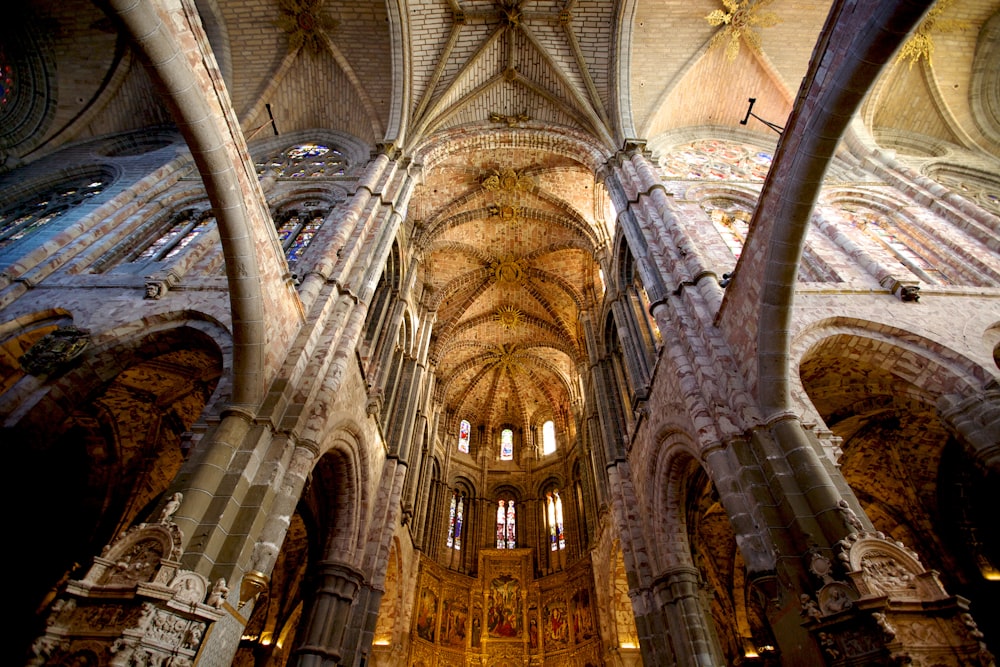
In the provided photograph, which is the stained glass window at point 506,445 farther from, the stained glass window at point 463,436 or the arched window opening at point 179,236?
the arched window opening at point 179,236

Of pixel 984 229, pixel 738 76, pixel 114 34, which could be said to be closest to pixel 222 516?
pixel 984 229

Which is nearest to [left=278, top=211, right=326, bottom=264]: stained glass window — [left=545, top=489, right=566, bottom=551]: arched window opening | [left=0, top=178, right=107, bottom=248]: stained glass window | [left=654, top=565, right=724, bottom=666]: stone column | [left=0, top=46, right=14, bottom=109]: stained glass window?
[left=0, top=178, right=107, bottom=248]: stained glass window

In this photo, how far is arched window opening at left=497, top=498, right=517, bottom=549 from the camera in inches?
789

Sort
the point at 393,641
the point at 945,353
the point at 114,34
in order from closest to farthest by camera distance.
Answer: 1. the point at 945,353
2. the point at 393,641
3. the point at 114,34

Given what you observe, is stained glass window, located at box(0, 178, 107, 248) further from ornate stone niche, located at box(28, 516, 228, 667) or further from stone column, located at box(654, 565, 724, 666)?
stone column, located at box(654, 565, 724, 666)

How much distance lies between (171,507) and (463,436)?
18.1 metres

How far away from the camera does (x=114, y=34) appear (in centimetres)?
1485

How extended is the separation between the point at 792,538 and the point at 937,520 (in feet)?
25.4

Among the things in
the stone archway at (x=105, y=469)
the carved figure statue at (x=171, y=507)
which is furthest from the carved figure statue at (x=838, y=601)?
the stone archway at (x=105, y=469)

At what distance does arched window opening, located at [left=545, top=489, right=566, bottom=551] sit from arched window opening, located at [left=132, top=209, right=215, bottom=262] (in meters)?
15.3

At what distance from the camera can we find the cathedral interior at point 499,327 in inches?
212

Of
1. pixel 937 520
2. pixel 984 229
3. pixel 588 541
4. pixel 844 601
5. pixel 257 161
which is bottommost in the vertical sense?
pixel 844 601

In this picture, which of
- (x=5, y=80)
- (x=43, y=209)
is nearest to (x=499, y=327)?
(x=43, y=209)

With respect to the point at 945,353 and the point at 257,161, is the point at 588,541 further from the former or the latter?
the point at 257,161
